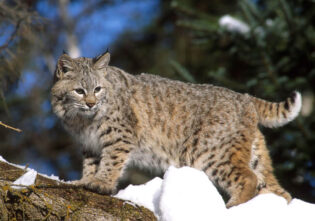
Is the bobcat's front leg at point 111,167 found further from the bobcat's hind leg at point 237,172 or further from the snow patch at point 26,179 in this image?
the snow patch at point 26,179

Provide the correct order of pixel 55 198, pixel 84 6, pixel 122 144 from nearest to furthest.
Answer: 1. pixel 55 198
2. pixel 122 144
3. pixel 84 6

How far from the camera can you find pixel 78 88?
16.2 ft

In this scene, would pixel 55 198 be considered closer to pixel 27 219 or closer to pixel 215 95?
pixel 27 219

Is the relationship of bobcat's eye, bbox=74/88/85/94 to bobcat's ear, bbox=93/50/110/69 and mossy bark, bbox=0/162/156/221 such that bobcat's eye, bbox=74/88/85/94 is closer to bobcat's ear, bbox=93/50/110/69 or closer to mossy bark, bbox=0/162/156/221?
bobcat's ear, bbox=93/50/110/69

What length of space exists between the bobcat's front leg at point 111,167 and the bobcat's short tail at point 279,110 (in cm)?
147

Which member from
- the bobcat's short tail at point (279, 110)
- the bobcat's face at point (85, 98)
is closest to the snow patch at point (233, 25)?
the bobcat's short tail at point (279, 110)

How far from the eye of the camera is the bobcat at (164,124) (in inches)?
189

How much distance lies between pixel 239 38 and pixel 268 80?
0.67 m

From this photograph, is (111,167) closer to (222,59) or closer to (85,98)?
(85,98)

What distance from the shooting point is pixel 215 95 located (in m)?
5.19

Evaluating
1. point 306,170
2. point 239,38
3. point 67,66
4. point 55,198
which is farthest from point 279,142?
point 55,198

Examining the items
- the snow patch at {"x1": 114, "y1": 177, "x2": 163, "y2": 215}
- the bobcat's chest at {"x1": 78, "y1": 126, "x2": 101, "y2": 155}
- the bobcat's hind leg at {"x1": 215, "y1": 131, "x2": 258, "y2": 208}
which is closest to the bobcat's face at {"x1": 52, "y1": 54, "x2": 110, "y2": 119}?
the bobcat's chest at {"x1": 78, "y1": 126, "x2": 101, "y2": 155}

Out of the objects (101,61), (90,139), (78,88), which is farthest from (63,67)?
(90,139)

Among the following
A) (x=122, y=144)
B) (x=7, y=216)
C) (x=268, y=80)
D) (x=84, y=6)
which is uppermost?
(x=84, y=6)
